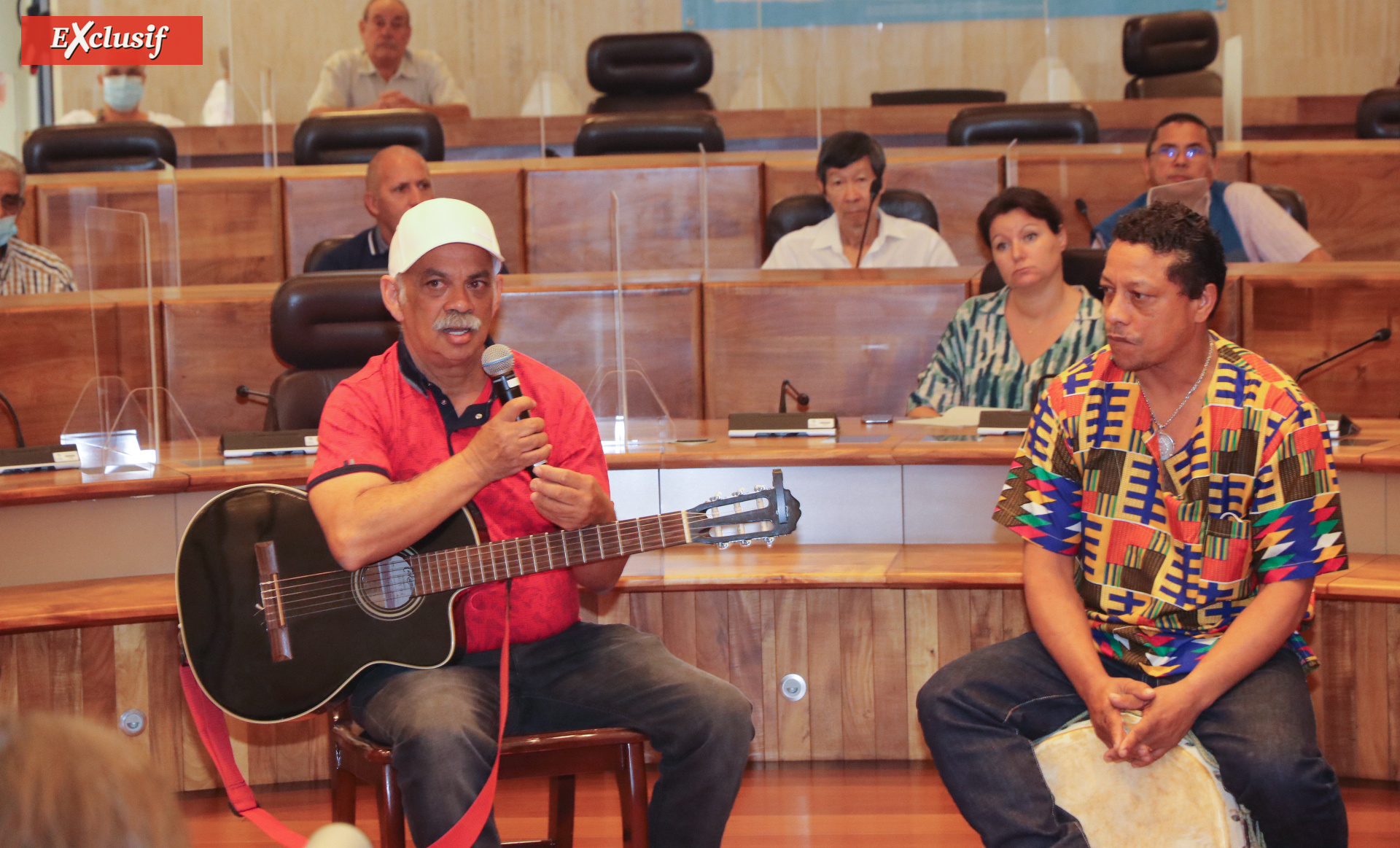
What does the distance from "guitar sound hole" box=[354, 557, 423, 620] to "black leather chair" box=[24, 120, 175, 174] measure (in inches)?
155

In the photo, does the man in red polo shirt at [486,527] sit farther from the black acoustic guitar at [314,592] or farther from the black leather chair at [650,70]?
the black leather chair at [650,70]

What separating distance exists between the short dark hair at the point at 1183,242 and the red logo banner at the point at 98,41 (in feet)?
7.37

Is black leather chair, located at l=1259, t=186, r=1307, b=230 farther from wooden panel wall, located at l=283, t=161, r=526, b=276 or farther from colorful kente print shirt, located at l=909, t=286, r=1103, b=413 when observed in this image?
wooden panel wall, located at l=283, t=161, r=526, b=276

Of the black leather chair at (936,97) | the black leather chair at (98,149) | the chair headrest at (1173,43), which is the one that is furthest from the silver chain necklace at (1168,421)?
the chair headrest at (1173,43)

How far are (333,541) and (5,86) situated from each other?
302 inches

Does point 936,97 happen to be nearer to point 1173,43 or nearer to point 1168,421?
point 1173,43

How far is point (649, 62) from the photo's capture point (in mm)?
6277

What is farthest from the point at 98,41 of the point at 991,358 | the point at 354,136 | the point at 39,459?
the point at 991,358

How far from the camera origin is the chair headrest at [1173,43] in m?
6.34

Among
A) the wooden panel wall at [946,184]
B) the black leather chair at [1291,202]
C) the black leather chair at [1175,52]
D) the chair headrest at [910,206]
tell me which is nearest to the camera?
the black leather chair at [1291,202]

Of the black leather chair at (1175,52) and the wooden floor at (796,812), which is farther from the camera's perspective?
the black leather chair at (1175,52)

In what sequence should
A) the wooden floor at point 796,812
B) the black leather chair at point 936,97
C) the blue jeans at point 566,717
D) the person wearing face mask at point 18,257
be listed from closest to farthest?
1. the blue jeans at point 566,717
2. the wooden floor at point 796,812
3. the person wearing face mask at point 18,257
4. the black leather chair at point 936,97

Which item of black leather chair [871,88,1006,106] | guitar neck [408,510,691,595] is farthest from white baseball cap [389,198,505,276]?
black leather chair [871,88,1006,106]

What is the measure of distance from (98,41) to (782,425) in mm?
2023
